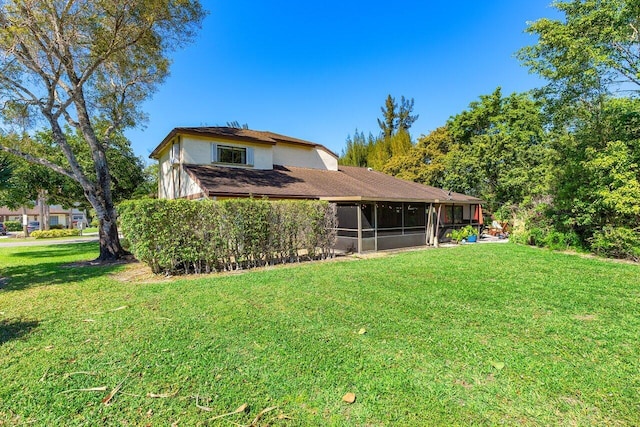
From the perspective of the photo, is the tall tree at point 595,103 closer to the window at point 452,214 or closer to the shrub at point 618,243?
the shrub at point 618,243

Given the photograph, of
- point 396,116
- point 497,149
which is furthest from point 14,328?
point 396,116

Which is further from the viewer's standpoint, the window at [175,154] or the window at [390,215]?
the window at [175,154]

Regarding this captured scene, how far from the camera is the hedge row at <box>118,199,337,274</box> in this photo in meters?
8.05

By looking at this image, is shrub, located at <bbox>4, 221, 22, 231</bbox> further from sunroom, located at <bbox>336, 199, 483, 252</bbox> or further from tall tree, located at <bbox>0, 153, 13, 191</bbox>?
sunroom, located at <bbox>336, 199, 483, 252</bbox>

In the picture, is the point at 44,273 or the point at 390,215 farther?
the point at 390,215

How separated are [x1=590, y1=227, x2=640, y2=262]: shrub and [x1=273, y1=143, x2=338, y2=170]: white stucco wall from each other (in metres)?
14.0

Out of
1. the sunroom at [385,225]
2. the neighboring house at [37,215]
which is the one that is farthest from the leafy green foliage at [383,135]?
the neighboring house at [37,215]

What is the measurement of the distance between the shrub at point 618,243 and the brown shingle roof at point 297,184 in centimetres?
633

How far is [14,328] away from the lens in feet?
15.3

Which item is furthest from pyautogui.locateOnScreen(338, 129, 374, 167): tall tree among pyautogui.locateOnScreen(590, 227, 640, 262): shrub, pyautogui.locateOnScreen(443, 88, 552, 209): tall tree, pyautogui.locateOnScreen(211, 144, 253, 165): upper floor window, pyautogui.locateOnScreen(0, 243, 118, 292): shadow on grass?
pyautogui.locateOnScreen(0, 243, 118, 292): shadow on grass

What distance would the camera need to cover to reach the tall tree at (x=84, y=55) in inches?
397

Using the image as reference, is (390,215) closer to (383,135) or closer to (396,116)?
(383,135)

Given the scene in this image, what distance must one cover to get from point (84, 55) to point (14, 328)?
1139 centimetres

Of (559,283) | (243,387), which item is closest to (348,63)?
(559,283)
